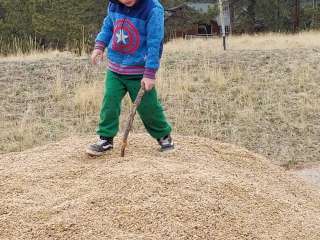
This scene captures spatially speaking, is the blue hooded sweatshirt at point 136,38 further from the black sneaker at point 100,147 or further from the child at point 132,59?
the black sneaker at point 100,147

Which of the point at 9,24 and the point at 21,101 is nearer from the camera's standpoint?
the point at 21,101

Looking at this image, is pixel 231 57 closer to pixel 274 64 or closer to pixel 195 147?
pixel 274 64

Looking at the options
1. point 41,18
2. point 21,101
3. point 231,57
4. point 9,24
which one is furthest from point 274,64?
point 9,24

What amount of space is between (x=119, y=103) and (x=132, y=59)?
37cm

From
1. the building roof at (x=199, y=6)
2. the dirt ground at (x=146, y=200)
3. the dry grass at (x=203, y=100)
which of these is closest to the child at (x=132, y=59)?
the dirt ground at (x=146, y=200)

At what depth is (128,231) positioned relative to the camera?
3576mm

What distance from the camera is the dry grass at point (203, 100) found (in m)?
7.36

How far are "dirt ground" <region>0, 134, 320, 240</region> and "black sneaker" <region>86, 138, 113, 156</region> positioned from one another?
60 mm

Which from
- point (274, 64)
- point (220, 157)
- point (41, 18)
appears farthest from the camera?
point (41, 18)

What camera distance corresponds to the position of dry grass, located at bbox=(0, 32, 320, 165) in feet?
24.1

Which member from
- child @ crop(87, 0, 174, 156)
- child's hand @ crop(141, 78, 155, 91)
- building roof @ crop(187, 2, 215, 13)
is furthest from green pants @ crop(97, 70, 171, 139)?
building roof @ crop(187, 2, 215, 13)

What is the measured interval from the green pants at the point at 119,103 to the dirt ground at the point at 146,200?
0.20 metres

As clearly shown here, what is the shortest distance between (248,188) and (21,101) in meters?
4.71

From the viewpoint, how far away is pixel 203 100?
28.4 feet
